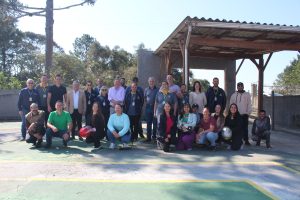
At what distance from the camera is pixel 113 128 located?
874cm

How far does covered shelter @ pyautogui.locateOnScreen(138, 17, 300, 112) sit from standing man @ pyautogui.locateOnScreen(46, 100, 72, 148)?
3.79m

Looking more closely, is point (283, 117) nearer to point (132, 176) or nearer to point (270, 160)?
point (270, 160)

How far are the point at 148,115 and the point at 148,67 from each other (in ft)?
23.9

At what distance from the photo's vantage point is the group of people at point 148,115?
8.83 metres

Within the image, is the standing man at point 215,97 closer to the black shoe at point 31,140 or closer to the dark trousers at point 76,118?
the dark trousers at point 76,118

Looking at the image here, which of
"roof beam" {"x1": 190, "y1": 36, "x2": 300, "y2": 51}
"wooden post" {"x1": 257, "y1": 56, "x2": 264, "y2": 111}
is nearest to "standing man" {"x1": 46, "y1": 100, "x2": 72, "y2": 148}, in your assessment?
"roof beam" {"x1": 190, "y1": 36, "x2": 300, "y2": 51}

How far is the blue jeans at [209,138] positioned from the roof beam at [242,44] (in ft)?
11.3

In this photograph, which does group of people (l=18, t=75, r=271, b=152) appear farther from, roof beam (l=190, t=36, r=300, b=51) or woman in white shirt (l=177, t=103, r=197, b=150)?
roof beam (l=190, t=36, r=300, b=51)

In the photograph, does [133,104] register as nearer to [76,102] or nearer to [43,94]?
[76,102]

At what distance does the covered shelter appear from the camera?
1019 cm

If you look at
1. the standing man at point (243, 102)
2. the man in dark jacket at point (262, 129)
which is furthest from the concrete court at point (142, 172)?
the standing man at point (243, 102)

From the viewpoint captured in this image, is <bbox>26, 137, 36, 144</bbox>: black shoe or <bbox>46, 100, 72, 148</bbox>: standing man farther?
<bbox>26, 137, 36, 144</bbox>: black shoe

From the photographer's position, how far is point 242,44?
38.2ft

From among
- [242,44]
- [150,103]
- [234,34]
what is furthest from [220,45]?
[150,103]
